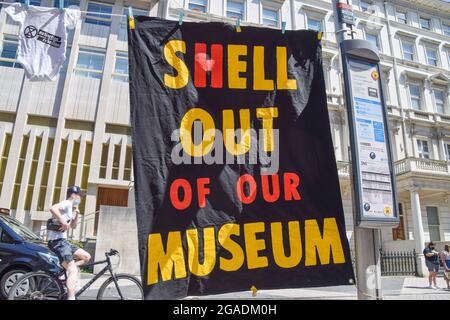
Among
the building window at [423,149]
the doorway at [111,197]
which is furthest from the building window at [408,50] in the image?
the doorway at [111,197]

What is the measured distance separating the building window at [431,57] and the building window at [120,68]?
24.4 metres

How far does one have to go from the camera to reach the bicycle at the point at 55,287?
5.01 metres

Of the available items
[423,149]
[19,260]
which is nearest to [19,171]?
[19,260]

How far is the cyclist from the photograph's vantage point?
508cm

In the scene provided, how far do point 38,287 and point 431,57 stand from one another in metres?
32.6

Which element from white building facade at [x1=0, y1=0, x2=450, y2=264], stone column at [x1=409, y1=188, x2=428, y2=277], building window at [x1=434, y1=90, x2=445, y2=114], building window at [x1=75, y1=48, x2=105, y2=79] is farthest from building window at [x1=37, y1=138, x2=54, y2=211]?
building window at [x1=434, y1=90, x2=445, y2=114]

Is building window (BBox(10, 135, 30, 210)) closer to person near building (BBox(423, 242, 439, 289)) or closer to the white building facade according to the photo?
the white building facade

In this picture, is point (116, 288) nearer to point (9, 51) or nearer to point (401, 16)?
point (9, 51)

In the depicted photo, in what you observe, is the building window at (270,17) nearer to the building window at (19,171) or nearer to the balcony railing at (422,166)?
the balcony railing at (422,166)

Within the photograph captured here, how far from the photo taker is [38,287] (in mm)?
5121

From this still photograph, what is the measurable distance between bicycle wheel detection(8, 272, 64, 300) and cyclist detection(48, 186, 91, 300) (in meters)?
0.26

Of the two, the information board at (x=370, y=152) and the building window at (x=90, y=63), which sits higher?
the building window at (x=90, y=63)

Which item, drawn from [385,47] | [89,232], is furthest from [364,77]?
[385,47]
